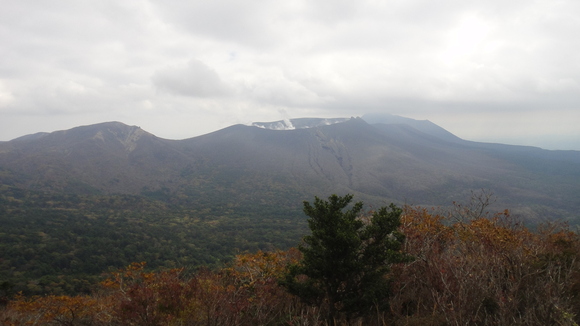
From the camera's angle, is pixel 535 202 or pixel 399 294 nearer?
pixel 399 294

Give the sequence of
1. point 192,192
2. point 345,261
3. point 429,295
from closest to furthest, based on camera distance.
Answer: point 345,261 < point 429,295 < point 192,192

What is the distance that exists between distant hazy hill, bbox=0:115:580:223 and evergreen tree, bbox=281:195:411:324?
10380 cm

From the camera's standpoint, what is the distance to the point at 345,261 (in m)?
5.78

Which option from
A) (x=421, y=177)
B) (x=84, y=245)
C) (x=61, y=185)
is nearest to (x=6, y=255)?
(x=84, y=245)

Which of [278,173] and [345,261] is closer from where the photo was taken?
[345,261]

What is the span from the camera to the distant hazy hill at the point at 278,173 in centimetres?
12594

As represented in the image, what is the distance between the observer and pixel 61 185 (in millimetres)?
129625

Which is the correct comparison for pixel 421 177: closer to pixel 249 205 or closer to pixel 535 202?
pixel 535 202

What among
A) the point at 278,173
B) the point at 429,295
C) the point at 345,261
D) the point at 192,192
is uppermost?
the point at 345,261

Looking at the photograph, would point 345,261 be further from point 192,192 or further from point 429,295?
point 192,192

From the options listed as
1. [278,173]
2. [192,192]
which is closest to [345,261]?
[192,192]

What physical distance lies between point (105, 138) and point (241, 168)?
98995mm

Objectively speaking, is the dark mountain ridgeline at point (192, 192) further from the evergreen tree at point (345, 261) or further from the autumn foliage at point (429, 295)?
the evergreen tree at point (345, 261)

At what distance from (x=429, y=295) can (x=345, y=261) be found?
2206 millimetres
